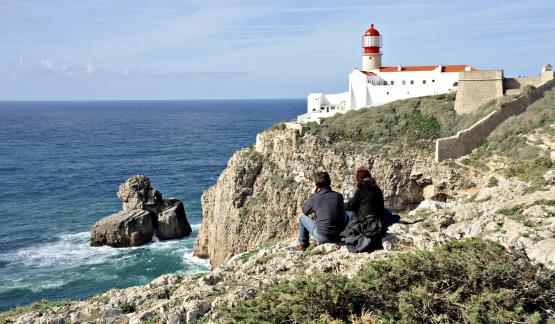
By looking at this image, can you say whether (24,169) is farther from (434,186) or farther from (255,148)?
(434,186)

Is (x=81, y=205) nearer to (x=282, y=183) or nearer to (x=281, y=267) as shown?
(x=282, y=183)

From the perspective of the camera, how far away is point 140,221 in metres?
42.5

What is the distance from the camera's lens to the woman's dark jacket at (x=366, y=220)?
1034 centimetres

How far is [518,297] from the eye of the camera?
8.31m

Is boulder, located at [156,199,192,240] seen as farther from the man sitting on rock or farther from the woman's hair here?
the woman's hair

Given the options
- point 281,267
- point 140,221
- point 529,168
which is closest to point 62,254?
point 140,221

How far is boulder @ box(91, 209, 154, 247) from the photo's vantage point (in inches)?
1626

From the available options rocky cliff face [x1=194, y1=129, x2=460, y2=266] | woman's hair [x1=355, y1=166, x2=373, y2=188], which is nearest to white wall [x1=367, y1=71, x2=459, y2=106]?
rocky cliff face [x1=194, y1=129, x2=460, y2=266]

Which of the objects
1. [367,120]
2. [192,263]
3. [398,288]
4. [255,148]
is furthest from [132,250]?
[398,288]

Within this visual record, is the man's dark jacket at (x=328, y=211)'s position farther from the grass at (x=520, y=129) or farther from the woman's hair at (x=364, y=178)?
the grass at (x=520, y=129)

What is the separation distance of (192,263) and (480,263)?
31538 millimetres

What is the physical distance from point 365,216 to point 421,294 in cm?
261

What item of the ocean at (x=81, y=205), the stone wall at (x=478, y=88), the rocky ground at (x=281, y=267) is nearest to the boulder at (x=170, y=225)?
the ocean at (x=81, y=205)

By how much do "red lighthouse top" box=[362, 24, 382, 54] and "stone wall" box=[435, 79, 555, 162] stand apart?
16.6 metres
